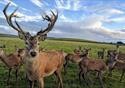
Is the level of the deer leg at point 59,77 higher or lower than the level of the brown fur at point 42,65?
lower

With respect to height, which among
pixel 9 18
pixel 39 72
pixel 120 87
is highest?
pixel 9 18

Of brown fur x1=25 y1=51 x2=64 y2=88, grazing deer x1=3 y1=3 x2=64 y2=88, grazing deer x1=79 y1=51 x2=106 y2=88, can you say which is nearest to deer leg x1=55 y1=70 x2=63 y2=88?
brown fur x1=25 y1=51 x2=64 y2=88

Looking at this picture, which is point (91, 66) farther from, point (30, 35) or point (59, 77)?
point (30, 35)

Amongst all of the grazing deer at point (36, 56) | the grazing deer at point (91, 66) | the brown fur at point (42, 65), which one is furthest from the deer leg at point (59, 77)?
the grazing deer at point (91, 66)

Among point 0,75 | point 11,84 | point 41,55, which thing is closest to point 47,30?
point 41,55

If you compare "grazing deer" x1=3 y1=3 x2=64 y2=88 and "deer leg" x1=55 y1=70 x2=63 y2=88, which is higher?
"grazing deer" x1=3 y1=3 x2=64 y2=88

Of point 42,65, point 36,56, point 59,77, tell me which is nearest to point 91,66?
point 59,77

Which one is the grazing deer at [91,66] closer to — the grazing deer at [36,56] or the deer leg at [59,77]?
the deer leg at [59,77]

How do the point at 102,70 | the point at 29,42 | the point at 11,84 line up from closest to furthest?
the point at 29,42 → the point at 11,84 → the point at 102,70

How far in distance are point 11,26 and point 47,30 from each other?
1289 mm

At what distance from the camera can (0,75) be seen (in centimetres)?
1720

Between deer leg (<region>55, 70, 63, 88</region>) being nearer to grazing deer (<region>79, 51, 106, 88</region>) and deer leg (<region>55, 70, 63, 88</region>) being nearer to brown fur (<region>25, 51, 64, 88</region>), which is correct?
brown fur (<region>25, 51, 64, 88</region>)

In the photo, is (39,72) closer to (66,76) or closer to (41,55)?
(41,55)

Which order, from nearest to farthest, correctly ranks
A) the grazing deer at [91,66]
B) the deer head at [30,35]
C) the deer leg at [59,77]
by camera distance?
the deer head at [30,35], the deer leg at [59,77], the grazing deer at [91,66]
